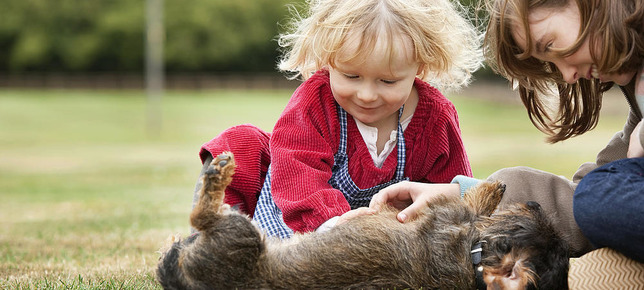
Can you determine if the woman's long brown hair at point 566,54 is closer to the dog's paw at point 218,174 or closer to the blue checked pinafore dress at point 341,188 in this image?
the blue checked pinafore dress at point 341,188

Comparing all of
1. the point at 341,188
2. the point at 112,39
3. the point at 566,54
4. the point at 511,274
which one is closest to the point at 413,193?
the point at 341,188

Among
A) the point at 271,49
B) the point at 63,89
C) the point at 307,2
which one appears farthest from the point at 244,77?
the point at 307,2

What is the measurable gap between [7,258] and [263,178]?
1994 millimetres

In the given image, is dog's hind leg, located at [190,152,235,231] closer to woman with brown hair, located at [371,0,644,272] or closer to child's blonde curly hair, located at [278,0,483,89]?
woman with brown hair, located at [371,0,644,272]

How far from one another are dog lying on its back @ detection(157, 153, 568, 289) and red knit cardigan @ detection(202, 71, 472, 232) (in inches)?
19.0

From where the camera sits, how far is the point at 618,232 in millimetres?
3406

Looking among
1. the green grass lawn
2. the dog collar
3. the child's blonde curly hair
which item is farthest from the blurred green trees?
the dog collar

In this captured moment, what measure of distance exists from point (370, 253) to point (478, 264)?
0.53 m

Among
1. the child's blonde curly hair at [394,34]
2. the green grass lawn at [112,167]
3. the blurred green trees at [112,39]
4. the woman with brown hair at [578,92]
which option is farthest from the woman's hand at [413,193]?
the blurred green trees at [112,39]

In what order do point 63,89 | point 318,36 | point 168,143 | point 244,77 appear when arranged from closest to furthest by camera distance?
point 318,36, point 168,143, point 63,89, point 244,77

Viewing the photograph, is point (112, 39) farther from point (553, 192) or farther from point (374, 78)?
point (553, 192)

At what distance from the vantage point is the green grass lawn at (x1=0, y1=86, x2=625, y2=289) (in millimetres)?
5328

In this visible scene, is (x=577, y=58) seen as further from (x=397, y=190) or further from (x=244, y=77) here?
(x=244, y=77)

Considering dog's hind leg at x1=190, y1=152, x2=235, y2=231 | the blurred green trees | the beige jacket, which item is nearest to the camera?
dog's hind leg at x1=190, y1=152, x2=235, y2=231
